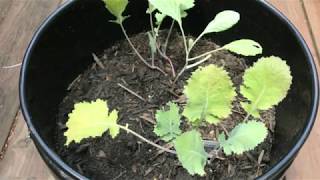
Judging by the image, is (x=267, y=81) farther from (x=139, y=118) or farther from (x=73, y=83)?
(x=73, y=83)

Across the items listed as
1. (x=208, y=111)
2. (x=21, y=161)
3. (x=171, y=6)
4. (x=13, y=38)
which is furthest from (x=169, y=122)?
(x=13, y=38)

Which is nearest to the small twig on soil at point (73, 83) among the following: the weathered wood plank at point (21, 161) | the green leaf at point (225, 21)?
the weathered wood plank at point (21, 161)

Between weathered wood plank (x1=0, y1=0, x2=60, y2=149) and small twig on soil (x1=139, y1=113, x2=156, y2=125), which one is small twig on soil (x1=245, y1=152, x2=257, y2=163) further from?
weathered wood plank (x1=0, y1=0, x2=60, y2=149)

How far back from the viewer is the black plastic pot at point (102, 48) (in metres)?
0.60

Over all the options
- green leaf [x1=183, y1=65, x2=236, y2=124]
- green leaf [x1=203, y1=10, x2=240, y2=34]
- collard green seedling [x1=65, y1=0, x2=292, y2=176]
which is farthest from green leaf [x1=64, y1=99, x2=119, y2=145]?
green leaf [x1=203, y1=10, x2=240, y2=34]

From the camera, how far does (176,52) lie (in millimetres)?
782

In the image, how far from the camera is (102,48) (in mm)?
794

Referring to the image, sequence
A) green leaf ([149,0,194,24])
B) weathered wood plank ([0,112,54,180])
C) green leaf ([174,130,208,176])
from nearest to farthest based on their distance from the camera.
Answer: green leaf ([174,130,208,176]), green leaf ([149,0,194,24]), weathered wood plank ([0,112,54,180])

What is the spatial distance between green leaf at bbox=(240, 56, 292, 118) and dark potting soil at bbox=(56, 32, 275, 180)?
0.11 meters

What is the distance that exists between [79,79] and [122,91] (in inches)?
3.4

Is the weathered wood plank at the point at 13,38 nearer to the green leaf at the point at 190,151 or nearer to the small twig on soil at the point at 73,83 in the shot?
the small twig on soil at the point at 73,83

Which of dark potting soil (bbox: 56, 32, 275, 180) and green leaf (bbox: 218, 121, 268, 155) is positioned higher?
green leaf (bbox: 218, 121, 268, 155)

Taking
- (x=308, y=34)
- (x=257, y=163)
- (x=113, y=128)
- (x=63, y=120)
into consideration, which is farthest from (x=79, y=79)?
(x=308, y=34)

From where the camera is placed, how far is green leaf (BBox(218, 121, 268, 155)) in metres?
0.54
